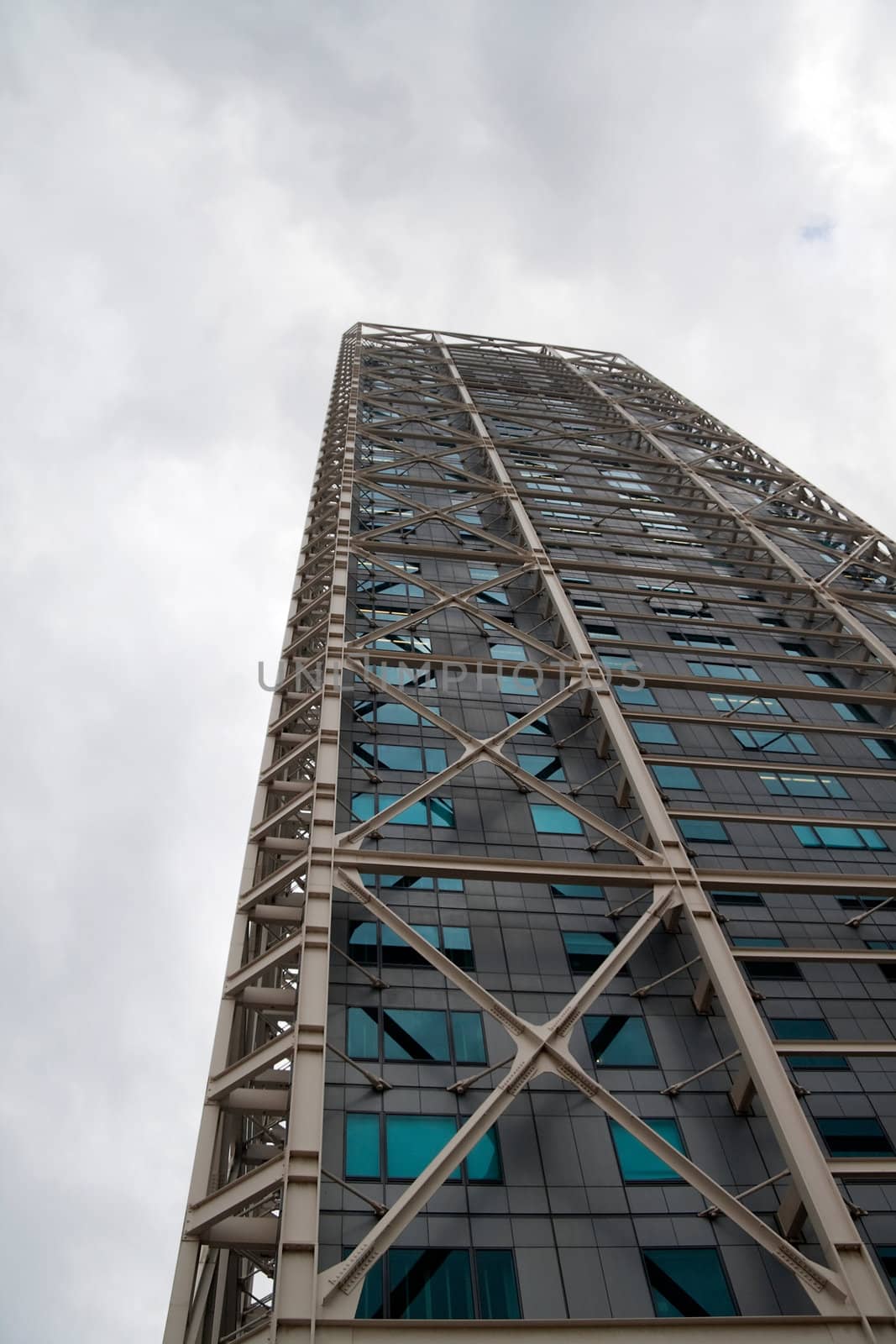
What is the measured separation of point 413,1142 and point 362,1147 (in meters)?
0.85

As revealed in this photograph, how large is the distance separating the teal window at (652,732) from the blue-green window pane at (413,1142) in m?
12.9

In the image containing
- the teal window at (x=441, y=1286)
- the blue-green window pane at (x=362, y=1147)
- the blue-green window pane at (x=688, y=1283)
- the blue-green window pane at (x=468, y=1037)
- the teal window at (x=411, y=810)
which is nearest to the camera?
the teal window at (x=441, y=1286)

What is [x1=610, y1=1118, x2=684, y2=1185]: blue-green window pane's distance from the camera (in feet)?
47.1

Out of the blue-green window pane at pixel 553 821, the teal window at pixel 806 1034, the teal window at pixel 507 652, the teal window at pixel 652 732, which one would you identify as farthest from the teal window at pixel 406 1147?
the teal window at pixel 507 652

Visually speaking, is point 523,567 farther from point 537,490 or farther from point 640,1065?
point 640,1065

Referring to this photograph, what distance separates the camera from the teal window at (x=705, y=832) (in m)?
21.8

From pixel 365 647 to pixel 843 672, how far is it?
16.9 meters

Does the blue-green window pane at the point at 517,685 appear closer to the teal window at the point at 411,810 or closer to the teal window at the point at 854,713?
the teal window at the point at 411,810

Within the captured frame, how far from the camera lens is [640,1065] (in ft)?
53.2

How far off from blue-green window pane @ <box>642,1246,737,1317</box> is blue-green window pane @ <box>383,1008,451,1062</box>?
15.3 ft

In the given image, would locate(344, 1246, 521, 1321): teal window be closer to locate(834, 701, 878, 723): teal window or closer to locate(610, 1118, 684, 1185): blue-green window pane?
locate(610, 1118, 684, 1185): blue-green window pane

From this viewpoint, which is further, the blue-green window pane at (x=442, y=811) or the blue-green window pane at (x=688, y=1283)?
the blue-green window pane at (x=442, y=811)

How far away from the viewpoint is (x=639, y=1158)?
1459 cm

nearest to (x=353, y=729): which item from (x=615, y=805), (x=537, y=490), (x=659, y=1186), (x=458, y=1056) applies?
(x=615, y=805)
